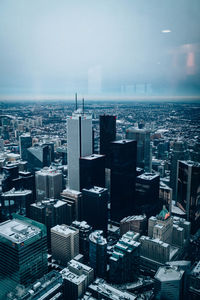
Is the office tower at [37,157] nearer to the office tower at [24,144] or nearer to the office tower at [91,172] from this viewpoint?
the office tower at [24,144]

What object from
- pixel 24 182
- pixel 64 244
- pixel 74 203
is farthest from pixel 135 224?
pixel 24 182

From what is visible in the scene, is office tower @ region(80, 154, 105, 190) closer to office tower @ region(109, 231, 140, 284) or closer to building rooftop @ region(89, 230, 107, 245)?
building rooftop @ region(89, 230, 107, 245)

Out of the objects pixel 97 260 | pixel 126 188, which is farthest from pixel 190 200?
pixel 97 260

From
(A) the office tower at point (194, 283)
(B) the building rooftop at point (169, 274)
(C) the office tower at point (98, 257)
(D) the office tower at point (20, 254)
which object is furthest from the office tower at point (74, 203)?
(A) the office tower at point (194, 283)

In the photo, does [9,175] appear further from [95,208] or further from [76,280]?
[76,280]

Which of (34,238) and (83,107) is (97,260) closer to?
(34,238)

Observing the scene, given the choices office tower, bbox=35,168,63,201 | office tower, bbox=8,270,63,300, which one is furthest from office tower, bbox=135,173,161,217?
office tower, bbox=8,270,63,300
